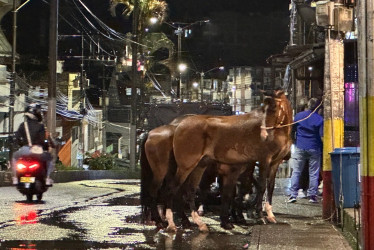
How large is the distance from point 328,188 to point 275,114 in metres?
1.39

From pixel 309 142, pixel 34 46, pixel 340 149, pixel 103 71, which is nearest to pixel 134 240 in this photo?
pixel 340 149

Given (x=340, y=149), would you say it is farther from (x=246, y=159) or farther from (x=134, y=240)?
(x=134, y=240)

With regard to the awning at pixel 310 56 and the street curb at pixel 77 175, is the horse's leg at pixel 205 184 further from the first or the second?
the street curb at pixel 77 175

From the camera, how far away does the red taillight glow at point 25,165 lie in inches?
526

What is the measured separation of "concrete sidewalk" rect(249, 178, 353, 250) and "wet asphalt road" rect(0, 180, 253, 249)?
1.09ft

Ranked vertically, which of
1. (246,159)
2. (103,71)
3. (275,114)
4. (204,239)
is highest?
(103,71)

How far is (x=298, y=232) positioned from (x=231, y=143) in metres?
1.70

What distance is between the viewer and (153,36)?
172 ft

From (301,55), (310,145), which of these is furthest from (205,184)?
(301,55)

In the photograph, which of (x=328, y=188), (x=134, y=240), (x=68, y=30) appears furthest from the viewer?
(x=68, y=30)

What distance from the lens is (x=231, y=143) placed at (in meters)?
9.91

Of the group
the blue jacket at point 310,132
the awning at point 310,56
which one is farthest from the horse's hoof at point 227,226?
the awning at point 310,56

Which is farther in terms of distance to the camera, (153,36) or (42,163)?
(153,36)

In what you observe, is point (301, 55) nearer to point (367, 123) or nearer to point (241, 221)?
point (241, 221)
